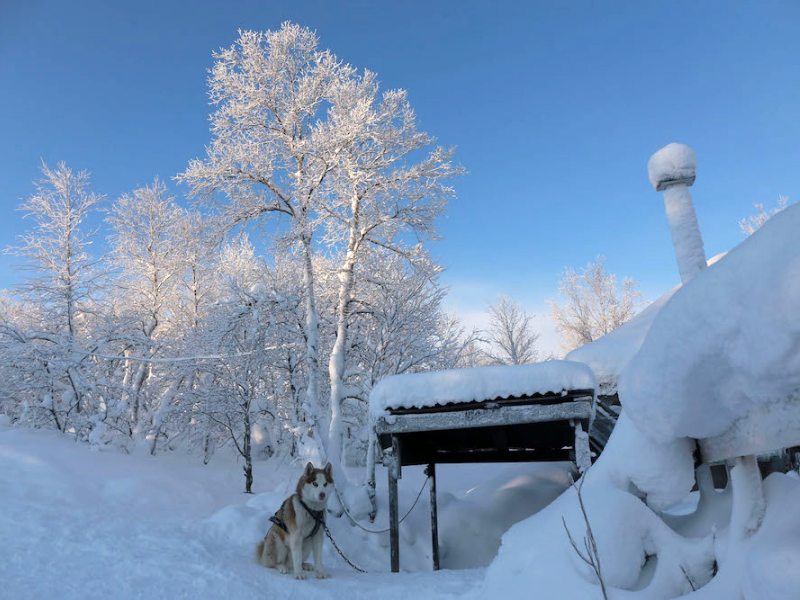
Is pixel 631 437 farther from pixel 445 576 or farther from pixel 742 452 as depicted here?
pixel 445 576

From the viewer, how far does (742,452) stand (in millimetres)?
1816

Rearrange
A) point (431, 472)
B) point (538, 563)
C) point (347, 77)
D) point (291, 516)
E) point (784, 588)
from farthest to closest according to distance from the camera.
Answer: point (347, 77)
point (431, 472)
point (291, 516)
point (538, 563)
point (784, 588)

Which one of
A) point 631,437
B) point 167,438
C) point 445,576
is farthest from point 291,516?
point 167,438

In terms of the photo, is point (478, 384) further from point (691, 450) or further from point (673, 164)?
point (673, 164)

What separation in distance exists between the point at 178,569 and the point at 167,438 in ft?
47.0

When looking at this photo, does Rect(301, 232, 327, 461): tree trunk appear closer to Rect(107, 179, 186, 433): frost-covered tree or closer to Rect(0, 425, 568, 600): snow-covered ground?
Rect(0, 425, 568, 600): snow-covered ground

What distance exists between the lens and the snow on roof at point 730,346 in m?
1.30

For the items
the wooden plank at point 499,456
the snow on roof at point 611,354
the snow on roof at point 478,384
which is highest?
the snow on roof at point 611,354

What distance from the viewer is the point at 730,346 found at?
4.73ft

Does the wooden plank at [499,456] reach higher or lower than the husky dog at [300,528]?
higher

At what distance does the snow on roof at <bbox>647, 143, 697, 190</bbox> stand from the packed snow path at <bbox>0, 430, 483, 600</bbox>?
7.32 m

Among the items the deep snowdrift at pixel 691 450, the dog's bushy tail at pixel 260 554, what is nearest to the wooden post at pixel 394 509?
the dog's bushy tail at pixel 260 554

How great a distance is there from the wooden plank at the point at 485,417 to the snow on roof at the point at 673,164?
194 inches

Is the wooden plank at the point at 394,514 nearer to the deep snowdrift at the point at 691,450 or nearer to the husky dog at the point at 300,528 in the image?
the husky dog at the point at 300,528
